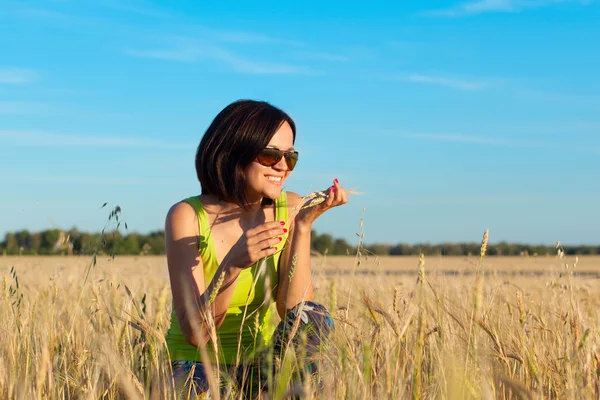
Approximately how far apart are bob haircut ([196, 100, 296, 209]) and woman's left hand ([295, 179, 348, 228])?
38 centimetres

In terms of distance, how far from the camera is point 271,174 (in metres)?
3.35

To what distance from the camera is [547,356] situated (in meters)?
3.08

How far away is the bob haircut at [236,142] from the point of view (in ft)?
10.9

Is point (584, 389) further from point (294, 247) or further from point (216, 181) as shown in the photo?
point (216, 181)

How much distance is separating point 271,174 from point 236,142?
0.23m

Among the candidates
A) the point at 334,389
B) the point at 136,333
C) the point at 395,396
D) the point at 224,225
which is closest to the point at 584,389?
the point at 395,396

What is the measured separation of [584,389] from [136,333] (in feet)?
7.45

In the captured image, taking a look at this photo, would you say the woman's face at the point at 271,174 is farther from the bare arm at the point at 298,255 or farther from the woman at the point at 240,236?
the bare arm at the point at 298,255

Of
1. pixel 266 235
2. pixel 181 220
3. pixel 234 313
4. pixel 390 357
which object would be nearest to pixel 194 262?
pixel 181 220

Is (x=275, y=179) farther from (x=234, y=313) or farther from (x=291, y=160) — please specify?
(x=234, y=313)

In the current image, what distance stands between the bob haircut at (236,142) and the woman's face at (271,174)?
0.09 feet

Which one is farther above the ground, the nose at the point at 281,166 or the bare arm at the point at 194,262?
the nose at the point at 281,166

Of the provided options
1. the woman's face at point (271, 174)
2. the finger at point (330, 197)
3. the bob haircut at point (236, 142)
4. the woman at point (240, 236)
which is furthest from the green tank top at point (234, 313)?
the finger at point (330, 197)

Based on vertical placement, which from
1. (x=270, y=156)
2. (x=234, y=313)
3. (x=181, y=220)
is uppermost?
(x=270, y=156)
